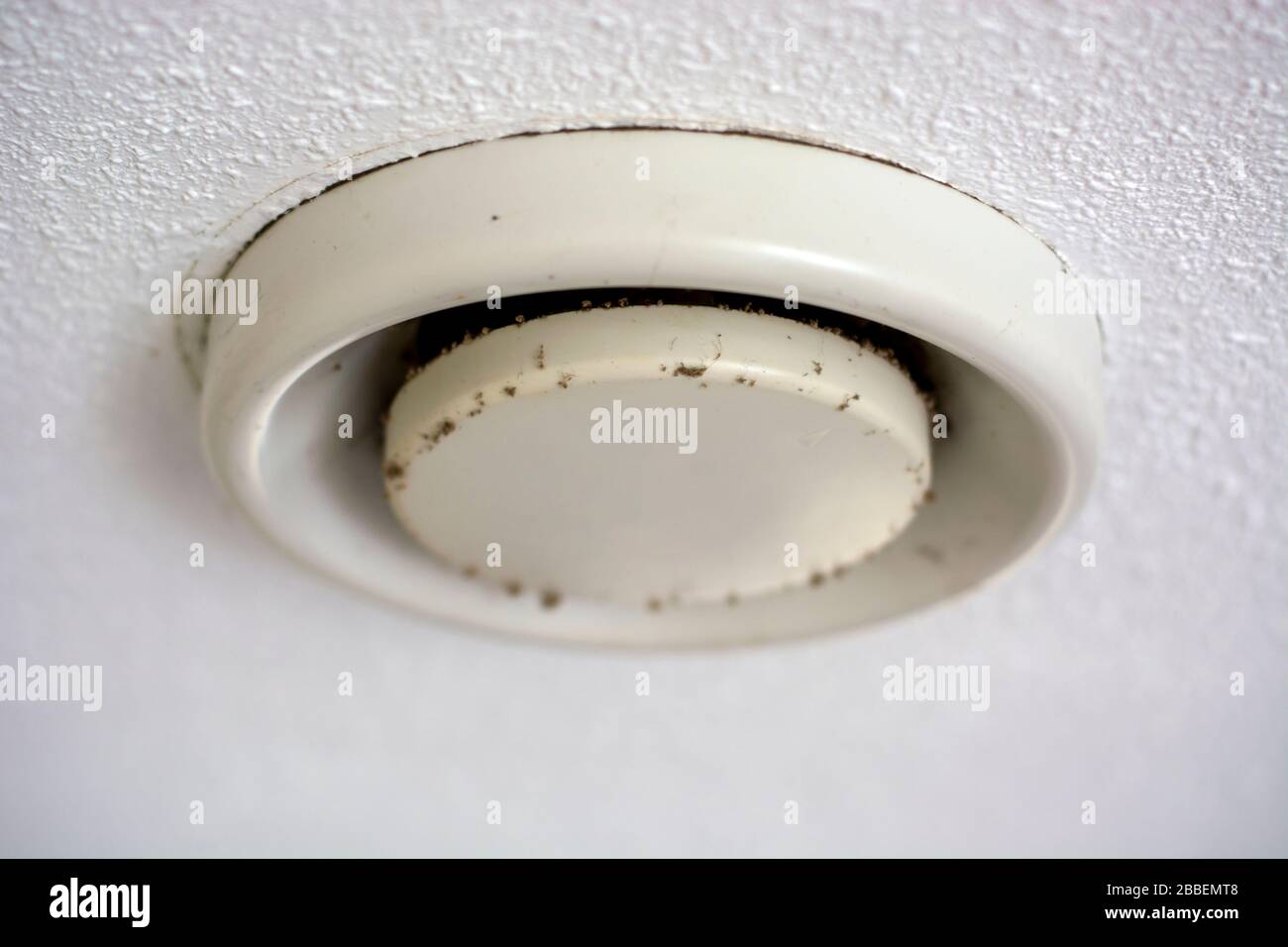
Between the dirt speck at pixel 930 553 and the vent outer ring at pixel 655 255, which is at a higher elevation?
the vent outer ring at pixel 655 255

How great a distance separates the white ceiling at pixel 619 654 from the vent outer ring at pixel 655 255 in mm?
13

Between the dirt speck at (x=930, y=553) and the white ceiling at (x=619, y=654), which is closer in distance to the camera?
the white ceiling at (x=619, y=654)

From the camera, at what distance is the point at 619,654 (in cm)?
50

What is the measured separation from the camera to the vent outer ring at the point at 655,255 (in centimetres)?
29

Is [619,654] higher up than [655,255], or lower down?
lower down

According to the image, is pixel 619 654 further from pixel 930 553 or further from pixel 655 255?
pixel 655 255

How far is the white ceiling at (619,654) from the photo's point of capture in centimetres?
28

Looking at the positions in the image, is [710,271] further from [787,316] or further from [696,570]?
[696,570]

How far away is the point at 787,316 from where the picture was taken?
1.11ft

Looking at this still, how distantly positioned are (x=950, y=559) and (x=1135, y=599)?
0.50ft

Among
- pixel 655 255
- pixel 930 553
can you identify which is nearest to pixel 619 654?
pixel 930 553

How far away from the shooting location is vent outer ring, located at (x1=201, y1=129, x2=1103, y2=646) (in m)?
0.29

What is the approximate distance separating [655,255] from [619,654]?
264mm

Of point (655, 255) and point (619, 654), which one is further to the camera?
point (619, 654)
